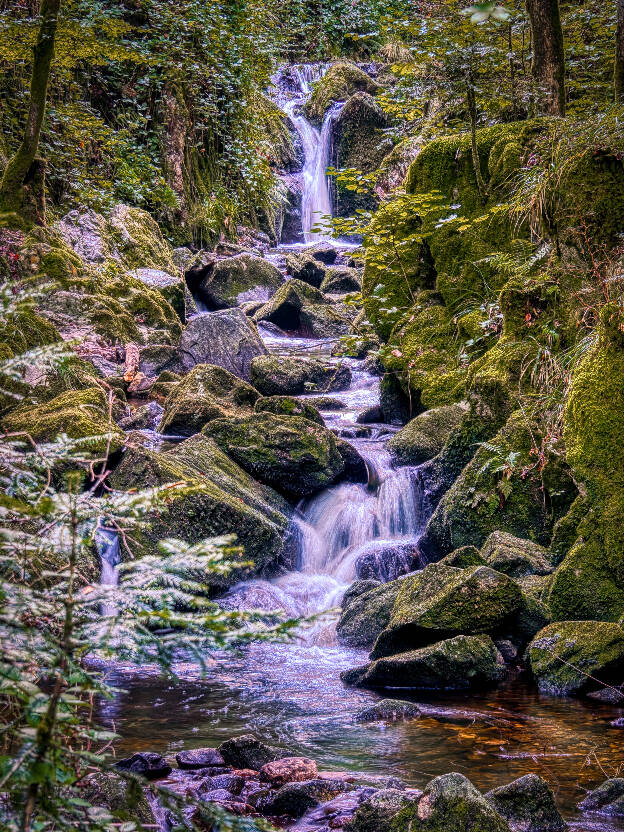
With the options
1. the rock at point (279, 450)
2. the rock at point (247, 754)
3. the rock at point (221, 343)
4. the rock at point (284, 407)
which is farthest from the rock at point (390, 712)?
the rock at point (221, 343)

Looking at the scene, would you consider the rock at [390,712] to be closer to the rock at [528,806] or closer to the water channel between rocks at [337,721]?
the water channel between rocks at [337,721]

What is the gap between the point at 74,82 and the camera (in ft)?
44.1

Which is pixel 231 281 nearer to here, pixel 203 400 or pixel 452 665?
pixel 203 400

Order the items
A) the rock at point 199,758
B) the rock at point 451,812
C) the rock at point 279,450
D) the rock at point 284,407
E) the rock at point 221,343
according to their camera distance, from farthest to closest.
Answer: the rock at point 221,343 → the rock at point 284,407 → the rock at point 279,450 → the rock at point 199,758 → the rock at point 451,812

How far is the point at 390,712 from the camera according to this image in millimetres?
4762

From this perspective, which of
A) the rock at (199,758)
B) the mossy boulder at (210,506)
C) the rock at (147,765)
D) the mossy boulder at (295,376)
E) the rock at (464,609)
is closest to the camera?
the rock at (147,765)

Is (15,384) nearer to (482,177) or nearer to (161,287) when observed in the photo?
(161,287)

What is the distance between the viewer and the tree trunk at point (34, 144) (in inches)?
344

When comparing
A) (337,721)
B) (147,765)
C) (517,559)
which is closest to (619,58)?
(517,559)

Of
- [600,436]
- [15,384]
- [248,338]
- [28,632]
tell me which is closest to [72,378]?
[15,384]

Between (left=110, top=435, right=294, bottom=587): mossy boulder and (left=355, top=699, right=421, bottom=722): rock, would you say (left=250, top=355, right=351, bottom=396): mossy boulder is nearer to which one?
(left=110, top=435, right=294, bottom=587): mossy boulder

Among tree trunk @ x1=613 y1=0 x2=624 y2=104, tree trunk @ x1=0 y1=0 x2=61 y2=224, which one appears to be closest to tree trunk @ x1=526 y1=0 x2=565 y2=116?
tree trunk @ x1=613 y1=0 x2=624 y2=104

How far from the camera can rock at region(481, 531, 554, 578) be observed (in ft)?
20.0

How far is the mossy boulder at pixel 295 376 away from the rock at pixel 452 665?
7.47 metres
